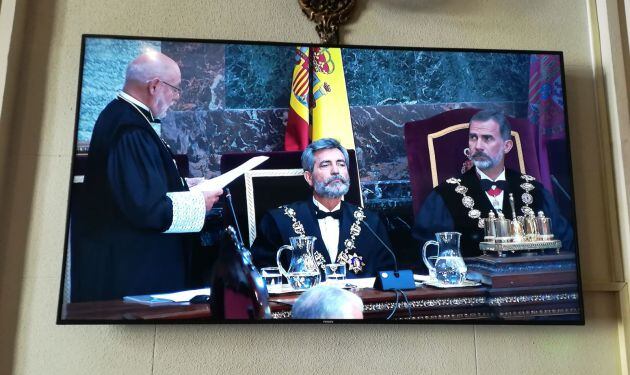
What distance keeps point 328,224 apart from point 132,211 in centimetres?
66

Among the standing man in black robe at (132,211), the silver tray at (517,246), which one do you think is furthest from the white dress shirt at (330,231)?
the silver tray at (517,246)

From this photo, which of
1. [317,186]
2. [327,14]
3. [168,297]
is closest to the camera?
[168,297]

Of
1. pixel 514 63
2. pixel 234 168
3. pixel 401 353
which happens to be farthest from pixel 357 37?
pixel 401 353

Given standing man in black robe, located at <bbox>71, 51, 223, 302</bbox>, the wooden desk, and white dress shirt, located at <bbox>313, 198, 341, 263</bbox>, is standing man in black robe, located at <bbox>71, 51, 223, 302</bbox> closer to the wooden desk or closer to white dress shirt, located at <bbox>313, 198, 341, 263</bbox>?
the wooden desk

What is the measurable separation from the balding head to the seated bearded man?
0.53 metres

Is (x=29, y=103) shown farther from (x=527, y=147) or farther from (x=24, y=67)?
(x=527, y=147)

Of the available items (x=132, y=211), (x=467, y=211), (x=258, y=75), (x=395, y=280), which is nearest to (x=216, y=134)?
(x=258, y=75)

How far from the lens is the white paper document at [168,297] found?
1.38m

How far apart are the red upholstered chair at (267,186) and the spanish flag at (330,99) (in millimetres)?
114

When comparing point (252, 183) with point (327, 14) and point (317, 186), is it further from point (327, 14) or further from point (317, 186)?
point (327, 14)

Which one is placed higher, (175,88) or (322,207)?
(175,88)

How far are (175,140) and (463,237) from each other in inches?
41.4

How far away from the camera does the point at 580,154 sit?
1.65 meters

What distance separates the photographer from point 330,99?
5.10 ft
